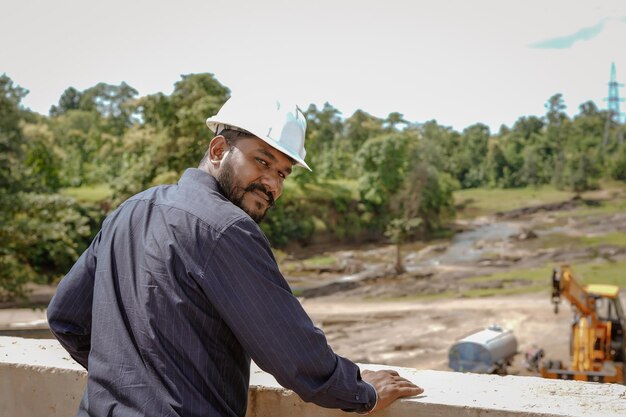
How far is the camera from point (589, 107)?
5494cm

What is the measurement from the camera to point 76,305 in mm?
1593

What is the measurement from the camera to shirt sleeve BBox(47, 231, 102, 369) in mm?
1575

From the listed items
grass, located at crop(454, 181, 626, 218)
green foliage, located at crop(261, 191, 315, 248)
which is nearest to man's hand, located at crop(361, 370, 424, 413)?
green foliage, located at crop(261, 191, 315, 248)

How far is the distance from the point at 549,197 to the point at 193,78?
91.3 feet

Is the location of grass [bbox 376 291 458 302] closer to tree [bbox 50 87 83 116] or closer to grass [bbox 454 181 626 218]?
grass [bbox 454 181 626 218]

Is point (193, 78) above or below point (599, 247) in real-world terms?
above

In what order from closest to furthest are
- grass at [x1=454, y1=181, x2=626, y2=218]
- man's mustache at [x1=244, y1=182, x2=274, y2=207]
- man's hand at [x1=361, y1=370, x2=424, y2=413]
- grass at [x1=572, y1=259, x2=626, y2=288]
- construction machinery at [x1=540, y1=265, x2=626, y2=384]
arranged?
1. man's mustache at [x1=244, y1=182, x2=274, y2=207]
2. man's hand at [x1=361, y1=370, x2=424, y2=413]
3. construction machinery at [x1=540, y1=265, x2=626, y2=384]
4. grass at [x1=572, y1=259, x2=626, y2=288]
5. grass at [x1=454, y1=181, x2=626, y2=218]

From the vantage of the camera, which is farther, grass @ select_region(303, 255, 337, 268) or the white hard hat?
grass @ select_region(303, 255, 337, 268)

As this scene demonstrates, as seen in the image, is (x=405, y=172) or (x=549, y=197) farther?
(x=549, y=197)

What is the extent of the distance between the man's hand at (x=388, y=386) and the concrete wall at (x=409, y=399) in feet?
0.07

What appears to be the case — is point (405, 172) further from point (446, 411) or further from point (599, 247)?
point (446, 411)

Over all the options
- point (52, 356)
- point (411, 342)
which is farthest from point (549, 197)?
point (52, 356)

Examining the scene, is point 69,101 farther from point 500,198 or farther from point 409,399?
point 409,399

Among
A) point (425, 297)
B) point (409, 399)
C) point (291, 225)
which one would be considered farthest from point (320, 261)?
point (409, 399)
